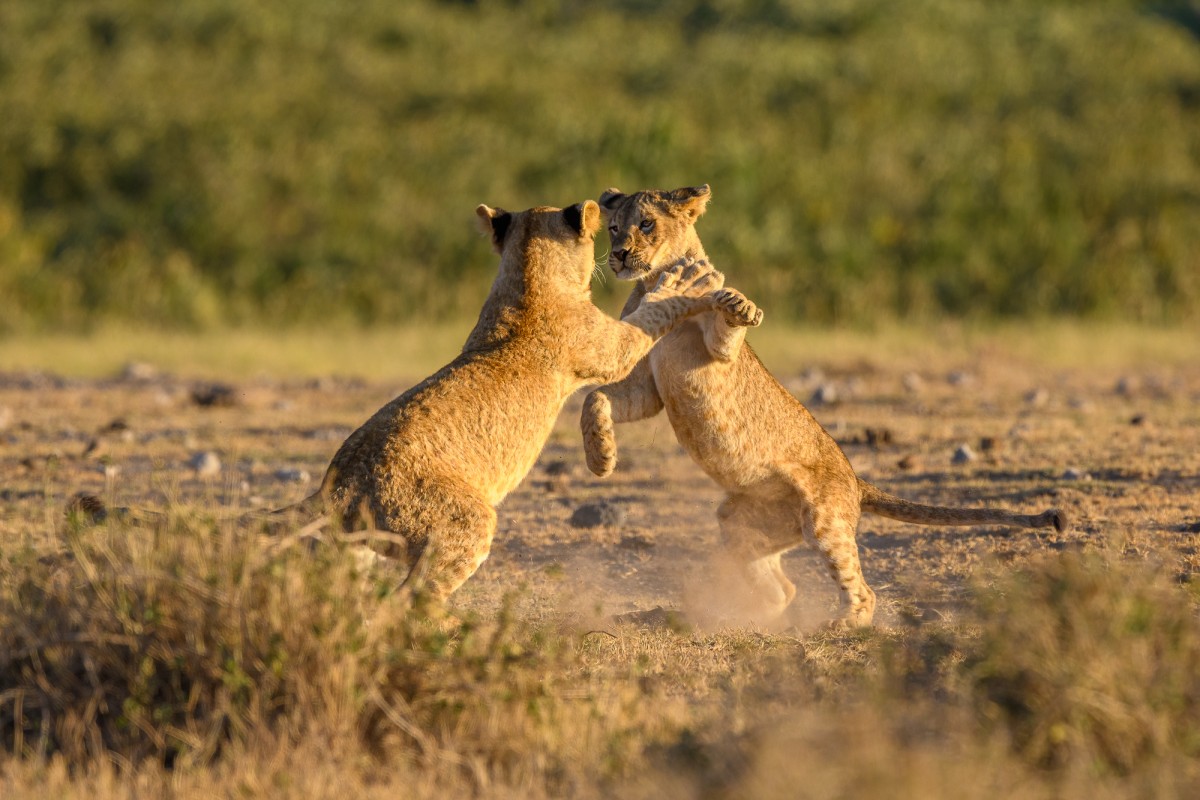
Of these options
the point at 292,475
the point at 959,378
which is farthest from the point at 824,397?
the point at 292,475

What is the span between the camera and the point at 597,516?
8.94m

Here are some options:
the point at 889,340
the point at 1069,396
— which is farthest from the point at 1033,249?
the point at 1069,396

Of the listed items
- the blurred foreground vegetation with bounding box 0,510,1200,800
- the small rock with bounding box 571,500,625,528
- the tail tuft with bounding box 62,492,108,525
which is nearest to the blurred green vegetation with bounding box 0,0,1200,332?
the small rock with bounding box 571,500,625,528

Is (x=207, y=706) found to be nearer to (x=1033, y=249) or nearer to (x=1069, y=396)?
(x=1069, y=396)

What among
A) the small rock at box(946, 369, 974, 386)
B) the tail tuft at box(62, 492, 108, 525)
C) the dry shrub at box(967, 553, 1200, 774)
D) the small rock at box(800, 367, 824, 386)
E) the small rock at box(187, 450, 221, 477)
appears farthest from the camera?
the small rock at box(800, 367, 824, 386)

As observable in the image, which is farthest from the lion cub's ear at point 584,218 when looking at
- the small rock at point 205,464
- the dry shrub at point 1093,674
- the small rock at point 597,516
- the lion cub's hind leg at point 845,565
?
the small rock at point 205,464

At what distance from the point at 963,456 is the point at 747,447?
3527 mm

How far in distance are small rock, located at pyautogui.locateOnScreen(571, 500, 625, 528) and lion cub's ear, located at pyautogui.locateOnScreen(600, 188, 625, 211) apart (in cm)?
172

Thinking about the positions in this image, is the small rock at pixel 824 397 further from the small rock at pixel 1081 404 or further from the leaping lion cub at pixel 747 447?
the leaping lion cub at pixel 747 447

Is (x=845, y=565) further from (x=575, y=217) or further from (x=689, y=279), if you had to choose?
(x=575, y=217)

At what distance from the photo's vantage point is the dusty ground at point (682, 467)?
25.5 feet

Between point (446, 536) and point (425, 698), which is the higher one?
point (446, 536)

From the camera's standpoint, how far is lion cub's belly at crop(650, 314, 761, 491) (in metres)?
7.39

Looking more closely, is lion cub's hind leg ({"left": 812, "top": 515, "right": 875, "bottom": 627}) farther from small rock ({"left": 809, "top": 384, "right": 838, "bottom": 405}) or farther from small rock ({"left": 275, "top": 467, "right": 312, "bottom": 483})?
small rock ({"left": 809, "top": 384, "right": 838, "bottom": 405})
